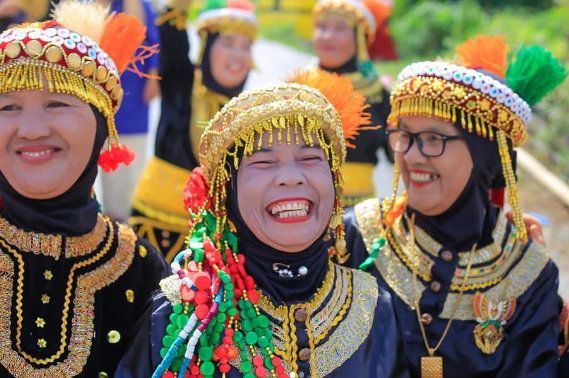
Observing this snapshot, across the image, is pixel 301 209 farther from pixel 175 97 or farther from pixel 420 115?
pixel 175 97

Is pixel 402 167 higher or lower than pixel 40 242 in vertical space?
higher

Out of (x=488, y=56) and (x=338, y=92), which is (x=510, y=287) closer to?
(x=488, y=56)

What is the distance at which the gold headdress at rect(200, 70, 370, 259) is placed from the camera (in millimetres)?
2559

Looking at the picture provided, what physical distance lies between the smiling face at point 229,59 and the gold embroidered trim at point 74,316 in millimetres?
2290

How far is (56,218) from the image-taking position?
285cm

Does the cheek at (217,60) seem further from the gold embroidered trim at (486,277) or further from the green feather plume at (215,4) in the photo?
the gold embroidered trim at (486,277)

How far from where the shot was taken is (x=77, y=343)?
9.06 ft

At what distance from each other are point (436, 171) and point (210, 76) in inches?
86.3

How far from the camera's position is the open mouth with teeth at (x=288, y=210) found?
2545 millimetres

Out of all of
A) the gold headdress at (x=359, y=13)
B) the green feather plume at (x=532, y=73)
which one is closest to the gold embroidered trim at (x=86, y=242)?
the green feather plume at (x=532, y=73)

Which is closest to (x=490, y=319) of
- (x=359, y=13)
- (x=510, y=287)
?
(x=510, y=287)

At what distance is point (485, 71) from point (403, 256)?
895 mm

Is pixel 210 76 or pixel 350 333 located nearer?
pixel 350 333

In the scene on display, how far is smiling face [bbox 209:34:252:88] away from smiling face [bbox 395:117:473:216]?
193 centimetres
